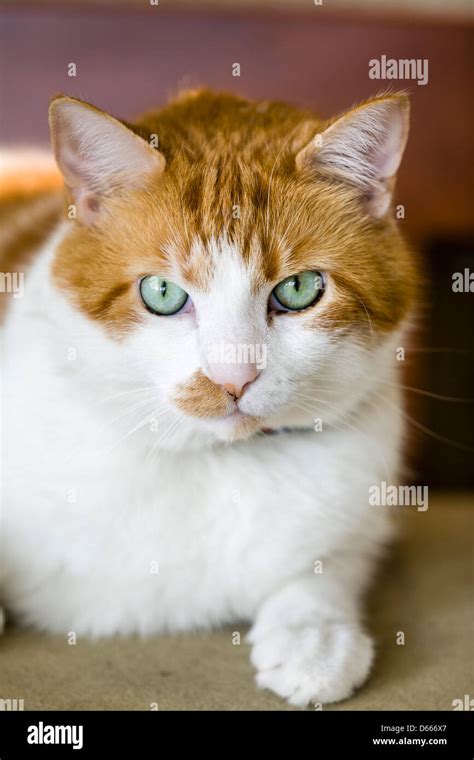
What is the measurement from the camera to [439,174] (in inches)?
128

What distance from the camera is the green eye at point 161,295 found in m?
1.45

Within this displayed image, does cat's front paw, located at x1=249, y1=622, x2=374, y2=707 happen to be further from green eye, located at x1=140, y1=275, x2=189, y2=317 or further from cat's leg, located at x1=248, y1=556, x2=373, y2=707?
green eye, located at x1=140, y1=275, x2=189, y2=317

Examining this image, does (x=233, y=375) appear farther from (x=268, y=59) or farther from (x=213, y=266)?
(x=268, y=59)

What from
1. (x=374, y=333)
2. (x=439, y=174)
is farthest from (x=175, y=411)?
(x=439, y=174)

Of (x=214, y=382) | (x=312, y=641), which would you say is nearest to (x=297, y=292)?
(x=214, y=382)

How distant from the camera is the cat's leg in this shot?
145 centimetres

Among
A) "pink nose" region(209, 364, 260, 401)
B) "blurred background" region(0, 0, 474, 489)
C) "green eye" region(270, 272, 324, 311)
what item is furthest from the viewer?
"blurred background" region(0, 0, 474, 489)

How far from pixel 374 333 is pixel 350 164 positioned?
0.32 meters

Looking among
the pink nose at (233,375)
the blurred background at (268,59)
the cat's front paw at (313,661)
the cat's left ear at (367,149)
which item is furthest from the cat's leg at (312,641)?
the blurred background at (268,59)

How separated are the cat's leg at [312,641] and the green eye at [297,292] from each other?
584 millimetres

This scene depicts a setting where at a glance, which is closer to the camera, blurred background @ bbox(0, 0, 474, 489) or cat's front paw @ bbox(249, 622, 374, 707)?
cat's front paw @ bbox(249, 622, 374, 707)

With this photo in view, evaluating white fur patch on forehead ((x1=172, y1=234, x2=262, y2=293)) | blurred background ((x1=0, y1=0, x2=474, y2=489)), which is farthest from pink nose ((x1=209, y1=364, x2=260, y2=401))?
blurred background ((x1=0, y1=0, x2=474, y2=489))

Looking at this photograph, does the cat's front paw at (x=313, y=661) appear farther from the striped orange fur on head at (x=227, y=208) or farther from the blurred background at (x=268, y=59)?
the blurred background at (x=268, y=59)
